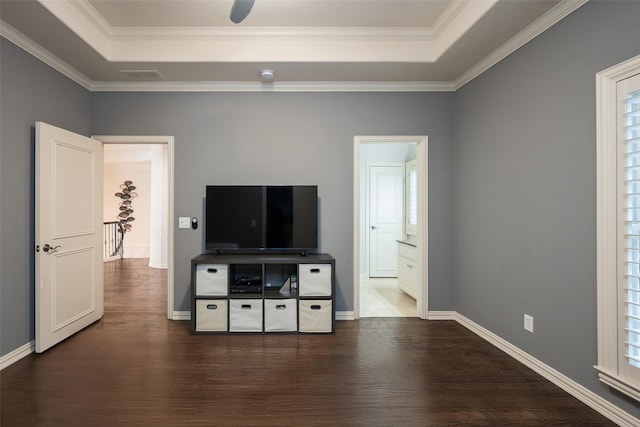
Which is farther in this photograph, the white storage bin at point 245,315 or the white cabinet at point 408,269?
the white cabinet at point 408,269

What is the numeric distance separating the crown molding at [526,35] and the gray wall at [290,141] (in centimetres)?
49

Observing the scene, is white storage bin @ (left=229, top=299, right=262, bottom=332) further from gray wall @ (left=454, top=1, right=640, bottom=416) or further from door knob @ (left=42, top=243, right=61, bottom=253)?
gray wall @ (left=454, top=1, right=640, bottom=416)

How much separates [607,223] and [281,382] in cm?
236

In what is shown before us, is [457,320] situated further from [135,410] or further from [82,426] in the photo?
[82,426]

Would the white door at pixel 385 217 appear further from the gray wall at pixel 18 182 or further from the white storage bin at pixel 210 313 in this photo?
A: the gray wall at pixel 18 182

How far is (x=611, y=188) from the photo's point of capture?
188 centimetres

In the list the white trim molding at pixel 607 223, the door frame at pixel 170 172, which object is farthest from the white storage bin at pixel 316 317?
the white trim molding at pixel 607 223

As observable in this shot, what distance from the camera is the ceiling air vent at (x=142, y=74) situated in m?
Answer: 3.24

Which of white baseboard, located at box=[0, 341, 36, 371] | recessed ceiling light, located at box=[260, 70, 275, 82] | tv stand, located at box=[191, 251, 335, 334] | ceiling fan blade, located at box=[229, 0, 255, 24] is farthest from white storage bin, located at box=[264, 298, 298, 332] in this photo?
ceiling fan blade, located at box=[229, 0, 255, 24]

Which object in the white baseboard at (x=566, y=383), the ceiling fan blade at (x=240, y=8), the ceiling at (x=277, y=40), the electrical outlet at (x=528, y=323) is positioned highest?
the ceiling at (x=277, y=40)

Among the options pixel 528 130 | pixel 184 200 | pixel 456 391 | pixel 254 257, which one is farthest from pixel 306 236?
pixel 528 130

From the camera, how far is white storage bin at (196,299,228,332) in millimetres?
3174

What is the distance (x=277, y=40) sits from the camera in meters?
3.01

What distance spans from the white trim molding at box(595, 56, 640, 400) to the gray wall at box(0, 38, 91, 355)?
167 inches
